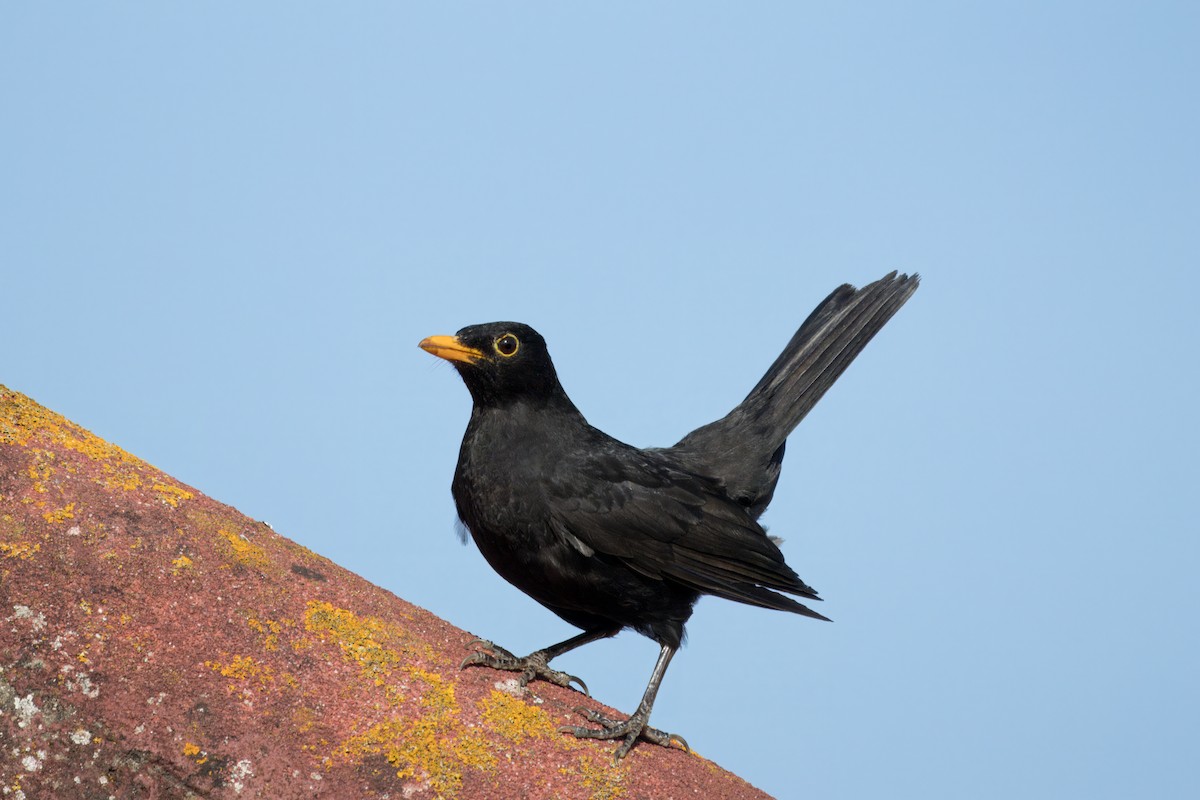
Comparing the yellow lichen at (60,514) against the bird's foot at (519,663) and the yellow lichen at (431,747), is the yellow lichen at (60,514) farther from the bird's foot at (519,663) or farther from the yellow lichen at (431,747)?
the bird's foot at (519,663)

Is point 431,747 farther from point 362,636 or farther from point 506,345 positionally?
point 506,345

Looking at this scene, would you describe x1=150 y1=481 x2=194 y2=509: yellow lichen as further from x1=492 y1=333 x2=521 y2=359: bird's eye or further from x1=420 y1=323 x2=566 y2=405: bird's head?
x1=492 y1=333 x2=521 y2=359: bird's eye

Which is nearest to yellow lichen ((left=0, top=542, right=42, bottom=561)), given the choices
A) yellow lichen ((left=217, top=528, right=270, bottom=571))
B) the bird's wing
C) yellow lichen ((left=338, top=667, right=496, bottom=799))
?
yellow lichen ((left=217, top=528, right=270, bottom=571))

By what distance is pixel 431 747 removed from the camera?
3.55m

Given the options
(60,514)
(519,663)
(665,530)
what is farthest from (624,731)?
(60,514)

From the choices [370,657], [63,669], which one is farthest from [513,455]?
[63,669]

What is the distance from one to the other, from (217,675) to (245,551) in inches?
22.7

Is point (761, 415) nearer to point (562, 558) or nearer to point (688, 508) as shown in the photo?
point (688, 508)

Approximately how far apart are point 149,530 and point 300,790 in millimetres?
1059

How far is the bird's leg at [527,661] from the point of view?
4.11 meters

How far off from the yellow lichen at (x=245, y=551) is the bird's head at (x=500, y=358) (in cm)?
133

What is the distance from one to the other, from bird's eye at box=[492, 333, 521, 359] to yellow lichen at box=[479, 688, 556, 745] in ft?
5.47

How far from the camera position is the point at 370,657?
3793 millimetres

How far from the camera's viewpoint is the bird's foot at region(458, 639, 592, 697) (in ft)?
13.5
